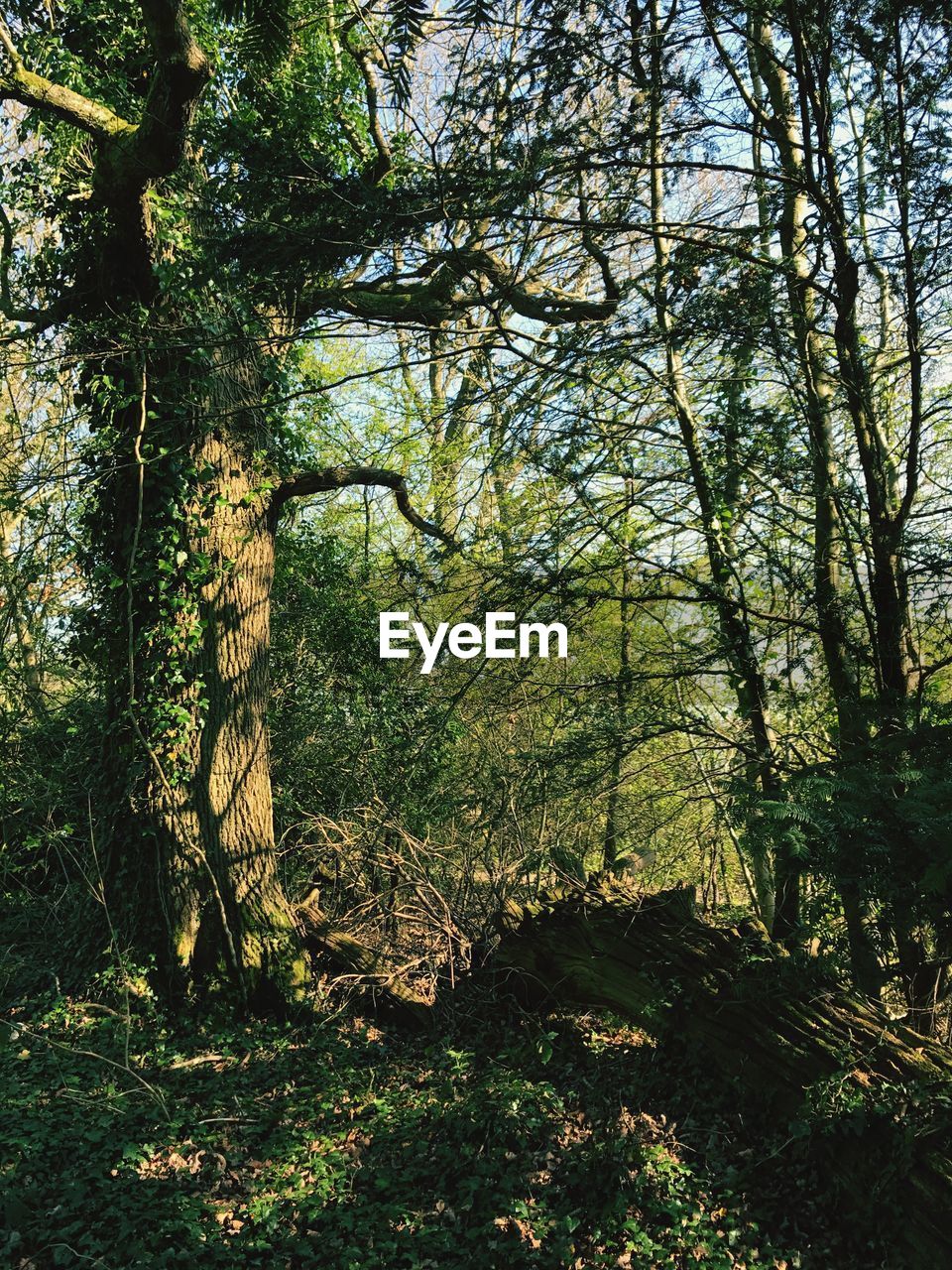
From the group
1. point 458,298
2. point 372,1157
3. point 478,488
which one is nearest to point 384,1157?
point 372,1157

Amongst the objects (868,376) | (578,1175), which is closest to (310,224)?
(868,376)

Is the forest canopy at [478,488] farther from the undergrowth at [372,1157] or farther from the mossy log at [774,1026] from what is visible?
the undergrowth at [372,1157]

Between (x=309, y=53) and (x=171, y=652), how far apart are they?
5.21 m

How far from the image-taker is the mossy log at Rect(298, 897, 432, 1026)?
6.23m

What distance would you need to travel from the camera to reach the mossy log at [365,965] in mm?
6230

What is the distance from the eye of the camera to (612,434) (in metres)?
4.82

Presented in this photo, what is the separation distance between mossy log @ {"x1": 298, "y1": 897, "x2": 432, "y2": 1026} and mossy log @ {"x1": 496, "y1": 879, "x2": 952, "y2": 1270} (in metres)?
0.72

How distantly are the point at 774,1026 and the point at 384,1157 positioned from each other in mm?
Result: 2079

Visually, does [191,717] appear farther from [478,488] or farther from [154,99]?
[154,99]

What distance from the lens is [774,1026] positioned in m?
4.34

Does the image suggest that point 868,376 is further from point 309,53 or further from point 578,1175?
point 309,53

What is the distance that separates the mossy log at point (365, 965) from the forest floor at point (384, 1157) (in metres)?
0.48

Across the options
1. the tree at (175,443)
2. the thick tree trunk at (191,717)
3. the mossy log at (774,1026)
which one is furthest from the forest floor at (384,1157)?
the tree at (175,443)

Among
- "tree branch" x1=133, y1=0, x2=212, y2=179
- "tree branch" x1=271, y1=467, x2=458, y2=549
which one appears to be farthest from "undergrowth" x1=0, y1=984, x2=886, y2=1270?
"tree branch" x1=133, y1=0, x2=212, y2=179
